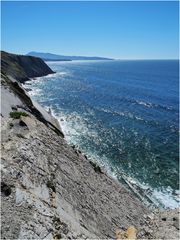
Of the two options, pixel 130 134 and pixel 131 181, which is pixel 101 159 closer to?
pixel 131 181


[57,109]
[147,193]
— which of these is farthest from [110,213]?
[57,109]

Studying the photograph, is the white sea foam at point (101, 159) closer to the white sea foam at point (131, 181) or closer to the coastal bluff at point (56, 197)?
the white sea foam at point (131, 181)

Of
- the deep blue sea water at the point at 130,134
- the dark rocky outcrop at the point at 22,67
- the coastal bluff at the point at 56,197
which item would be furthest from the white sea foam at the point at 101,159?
the dark rocky outcrop at the point at 22,67

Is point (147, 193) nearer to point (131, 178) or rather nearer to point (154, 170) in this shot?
point (131, 178)

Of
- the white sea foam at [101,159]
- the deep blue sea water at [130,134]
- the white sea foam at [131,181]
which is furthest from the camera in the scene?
the deep blue sea water at [130,134]

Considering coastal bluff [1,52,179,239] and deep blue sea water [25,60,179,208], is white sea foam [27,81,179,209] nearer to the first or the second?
deep blue sea water [25,60,179,208]

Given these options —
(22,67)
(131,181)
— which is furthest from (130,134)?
(22,67)

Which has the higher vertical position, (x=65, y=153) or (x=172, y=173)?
(x=65, y=153)
